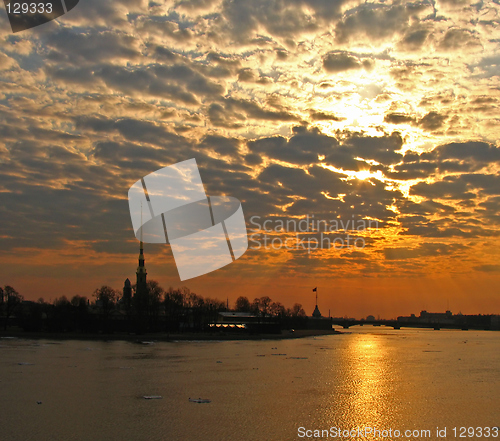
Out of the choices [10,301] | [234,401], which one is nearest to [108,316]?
[10,301]

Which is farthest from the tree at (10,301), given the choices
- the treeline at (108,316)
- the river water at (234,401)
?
the river water at (234,401)

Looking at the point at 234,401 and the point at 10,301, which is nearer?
the point at 234,401

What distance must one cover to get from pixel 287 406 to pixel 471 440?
36.3 feet

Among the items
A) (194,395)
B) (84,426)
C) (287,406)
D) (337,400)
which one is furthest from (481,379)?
(84,426)

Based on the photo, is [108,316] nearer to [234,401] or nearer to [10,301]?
[10,301]

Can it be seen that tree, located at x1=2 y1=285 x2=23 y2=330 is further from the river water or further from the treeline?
the river water

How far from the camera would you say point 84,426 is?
2589 cm

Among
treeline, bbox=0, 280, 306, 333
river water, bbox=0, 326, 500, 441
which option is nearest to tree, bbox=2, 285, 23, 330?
treeline, bbox=0, 280, 306, 333

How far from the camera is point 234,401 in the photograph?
33.2 metres

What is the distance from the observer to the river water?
25547 millimetres

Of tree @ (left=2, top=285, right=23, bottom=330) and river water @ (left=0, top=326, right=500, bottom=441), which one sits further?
tree @ (left=2, top=285, right=23, bottom=330)

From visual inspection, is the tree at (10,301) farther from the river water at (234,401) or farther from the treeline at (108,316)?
the river water at (234,401)

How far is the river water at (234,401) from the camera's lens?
2555cm

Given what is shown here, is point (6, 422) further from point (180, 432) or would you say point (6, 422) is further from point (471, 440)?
point (471, 440)
